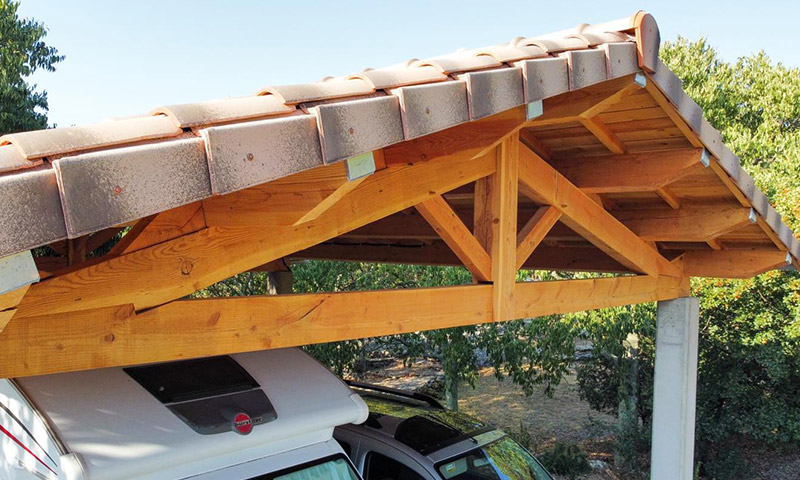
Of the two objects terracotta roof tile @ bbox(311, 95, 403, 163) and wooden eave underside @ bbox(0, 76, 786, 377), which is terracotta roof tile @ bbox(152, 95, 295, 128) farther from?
wooden eave underside @ bbox(0, 76, 786, 377)

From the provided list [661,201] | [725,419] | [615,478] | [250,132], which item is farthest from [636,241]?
[725,419]

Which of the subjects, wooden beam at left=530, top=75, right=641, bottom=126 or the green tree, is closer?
wooden beam at left=530, top=75, right=641, bottom=126

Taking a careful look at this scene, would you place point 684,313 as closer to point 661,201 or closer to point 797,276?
point 661,201

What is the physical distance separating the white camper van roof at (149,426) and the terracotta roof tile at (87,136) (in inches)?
76.2

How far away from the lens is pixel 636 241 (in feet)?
19.4

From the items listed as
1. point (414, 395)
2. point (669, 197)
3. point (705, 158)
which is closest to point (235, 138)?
point (705, 158)

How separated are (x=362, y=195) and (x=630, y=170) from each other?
255 cm

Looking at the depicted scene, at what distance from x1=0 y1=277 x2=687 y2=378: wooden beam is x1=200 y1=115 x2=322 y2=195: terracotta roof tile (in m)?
1.21

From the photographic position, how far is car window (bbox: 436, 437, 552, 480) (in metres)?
5.33

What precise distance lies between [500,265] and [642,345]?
9.21 metres

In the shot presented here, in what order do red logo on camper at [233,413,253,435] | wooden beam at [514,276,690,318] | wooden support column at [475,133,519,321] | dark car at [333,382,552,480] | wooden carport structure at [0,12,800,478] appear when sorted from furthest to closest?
dark car at [333,382,552,480], wooden beam at [514,276,690,318], wooden support column at [475,133,519,321], red logo on camper at [233,413,253,435], wooden carport structure at [0,12,800,478]

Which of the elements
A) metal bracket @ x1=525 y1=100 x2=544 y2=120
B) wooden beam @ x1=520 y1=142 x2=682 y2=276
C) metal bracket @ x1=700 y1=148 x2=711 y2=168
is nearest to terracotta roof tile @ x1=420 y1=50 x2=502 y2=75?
metal bracket @ x1=525 y1=100 x2=544 y2=120

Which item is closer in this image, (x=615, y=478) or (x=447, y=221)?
(x=447, y=221)

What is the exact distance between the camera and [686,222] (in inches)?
225
